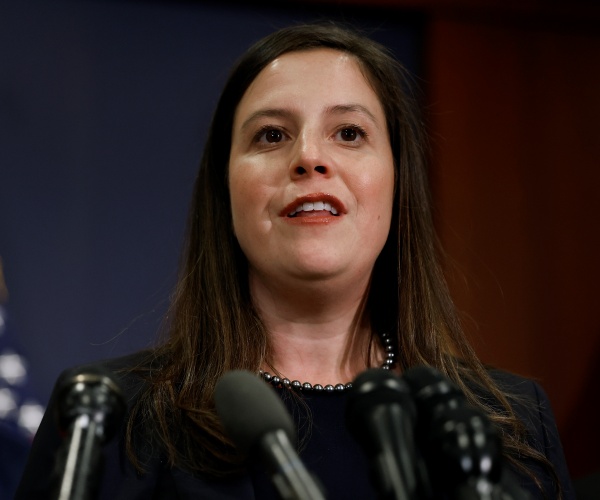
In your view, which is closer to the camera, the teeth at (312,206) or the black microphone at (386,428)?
the black microphone at (386,428)

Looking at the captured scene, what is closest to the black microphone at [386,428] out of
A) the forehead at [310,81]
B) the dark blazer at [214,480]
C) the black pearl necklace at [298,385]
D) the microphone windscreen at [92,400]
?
the microphone windscreen at [92,400]

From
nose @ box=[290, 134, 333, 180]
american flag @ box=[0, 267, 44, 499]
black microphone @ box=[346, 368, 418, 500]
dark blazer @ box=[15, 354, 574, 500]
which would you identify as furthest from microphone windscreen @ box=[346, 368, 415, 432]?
american flag @ box=[0, 267, 44, 499]

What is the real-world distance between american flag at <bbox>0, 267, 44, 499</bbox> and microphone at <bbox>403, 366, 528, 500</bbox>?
1.25 m

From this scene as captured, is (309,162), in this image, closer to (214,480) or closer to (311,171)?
(311,171)

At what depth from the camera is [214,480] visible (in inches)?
42.3

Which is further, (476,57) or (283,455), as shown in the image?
(476,57)

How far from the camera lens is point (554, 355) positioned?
250 cm

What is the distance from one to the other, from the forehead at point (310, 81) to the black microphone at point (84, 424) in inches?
27.1

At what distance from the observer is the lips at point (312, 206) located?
46.5 inches

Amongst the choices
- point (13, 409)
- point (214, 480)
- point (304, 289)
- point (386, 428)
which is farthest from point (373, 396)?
point (13, 409)

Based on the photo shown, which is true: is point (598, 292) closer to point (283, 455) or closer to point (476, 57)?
point (476, 57)

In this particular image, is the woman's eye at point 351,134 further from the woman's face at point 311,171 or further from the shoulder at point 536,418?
the shoulder at point 536,418

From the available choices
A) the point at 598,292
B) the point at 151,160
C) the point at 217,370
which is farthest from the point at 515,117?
the point at 217,370

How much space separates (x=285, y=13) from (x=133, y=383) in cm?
142
